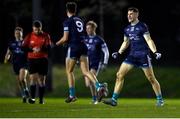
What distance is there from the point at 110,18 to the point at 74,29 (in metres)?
35.4

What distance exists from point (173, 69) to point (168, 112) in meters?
26.0

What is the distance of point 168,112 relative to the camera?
22.3 meters

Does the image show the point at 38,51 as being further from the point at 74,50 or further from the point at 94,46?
the point at 94,46

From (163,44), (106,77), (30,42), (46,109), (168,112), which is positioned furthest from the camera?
(163,44)

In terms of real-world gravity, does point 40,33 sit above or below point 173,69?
above

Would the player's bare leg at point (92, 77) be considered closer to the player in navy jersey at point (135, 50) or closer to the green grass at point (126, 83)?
the player in navy jersey at point (135, 50)

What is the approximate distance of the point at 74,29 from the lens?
26062mm

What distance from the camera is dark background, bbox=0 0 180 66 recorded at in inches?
2226

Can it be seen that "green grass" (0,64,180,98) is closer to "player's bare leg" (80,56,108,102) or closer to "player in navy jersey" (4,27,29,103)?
"player in navy jersey" (4,27,29,103)

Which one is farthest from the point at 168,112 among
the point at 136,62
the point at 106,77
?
the point at 106,77

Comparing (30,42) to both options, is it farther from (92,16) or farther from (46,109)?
(92,16)

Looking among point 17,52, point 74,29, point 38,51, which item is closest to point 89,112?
point 74,29

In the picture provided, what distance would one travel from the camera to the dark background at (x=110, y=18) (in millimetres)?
56531

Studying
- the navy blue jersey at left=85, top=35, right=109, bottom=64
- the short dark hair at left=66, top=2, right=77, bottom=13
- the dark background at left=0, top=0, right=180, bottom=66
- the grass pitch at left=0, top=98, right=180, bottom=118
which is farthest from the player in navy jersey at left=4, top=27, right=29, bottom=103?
the dark background at left=0, top=0, right=180, bottom=66
